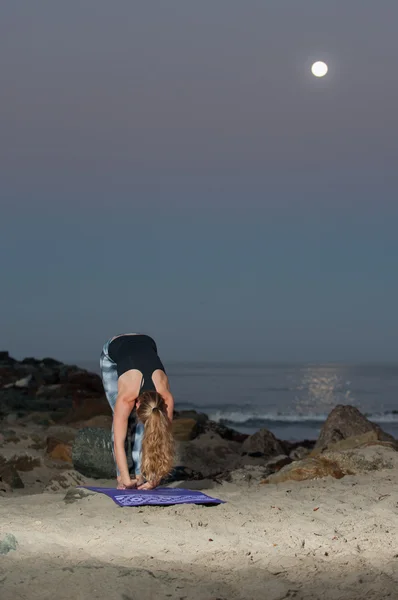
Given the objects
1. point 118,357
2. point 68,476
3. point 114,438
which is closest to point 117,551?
point 114,438

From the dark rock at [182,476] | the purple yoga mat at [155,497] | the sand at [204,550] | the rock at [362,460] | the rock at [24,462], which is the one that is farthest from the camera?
the rock at [24,462]

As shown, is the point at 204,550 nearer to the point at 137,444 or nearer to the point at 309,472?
the point at 137,444

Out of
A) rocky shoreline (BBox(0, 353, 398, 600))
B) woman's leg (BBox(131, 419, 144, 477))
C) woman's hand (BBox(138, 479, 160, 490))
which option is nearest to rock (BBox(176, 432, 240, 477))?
rocky shoreline (BBox(0, 353, 398, 600))

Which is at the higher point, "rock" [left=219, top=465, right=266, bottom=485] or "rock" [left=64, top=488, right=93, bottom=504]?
"rock" [left=64, top=488, right=93, bottom=504]

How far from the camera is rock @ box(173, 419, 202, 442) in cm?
1355

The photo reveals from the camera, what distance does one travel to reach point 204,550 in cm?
558

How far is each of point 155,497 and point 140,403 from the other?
83 centimetres

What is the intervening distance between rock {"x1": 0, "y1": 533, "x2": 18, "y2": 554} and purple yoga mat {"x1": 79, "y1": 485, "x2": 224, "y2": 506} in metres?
1.09

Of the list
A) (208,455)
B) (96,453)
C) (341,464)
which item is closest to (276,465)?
(208,455)

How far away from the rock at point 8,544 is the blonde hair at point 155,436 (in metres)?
1.43

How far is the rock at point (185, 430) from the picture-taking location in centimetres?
1355

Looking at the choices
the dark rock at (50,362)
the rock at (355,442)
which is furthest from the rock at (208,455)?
the dark rock at (50,362)

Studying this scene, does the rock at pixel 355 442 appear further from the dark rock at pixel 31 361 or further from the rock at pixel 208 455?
the dark rock at pixel 31 361

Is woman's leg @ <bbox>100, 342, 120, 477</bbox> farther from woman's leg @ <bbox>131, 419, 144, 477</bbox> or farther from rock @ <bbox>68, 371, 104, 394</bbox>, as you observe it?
rock @ <bbox>68, 371, 104, 394</bbox>
